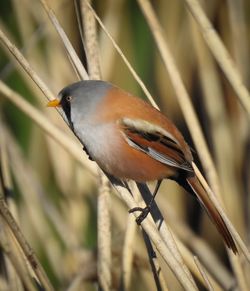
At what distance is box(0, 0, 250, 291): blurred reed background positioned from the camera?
3264mm

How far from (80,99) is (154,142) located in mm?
359

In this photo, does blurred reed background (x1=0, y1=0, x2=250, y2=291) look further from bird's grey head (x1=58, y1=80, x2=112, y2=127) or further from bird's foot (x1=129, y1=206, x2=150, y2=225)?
bird's foot (x1=129, y1=206, x2=150, y2=225)

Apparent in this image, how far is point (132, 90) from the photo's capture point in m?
3.69

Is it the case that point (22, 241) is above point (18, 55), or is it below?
below

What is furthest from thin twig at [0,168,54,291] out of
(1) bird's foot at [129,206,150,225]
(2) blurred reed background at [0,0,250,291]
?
(2) blurred reed background at [0,0,250,291]

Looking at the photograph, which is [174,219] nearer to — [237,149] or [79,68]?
[237,149]

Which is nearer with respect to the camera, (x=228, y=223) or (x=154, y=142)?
(x=228, y=223)

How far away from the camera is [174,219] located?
3473 mm

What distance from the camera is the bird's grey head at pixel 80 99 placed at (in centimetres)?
246

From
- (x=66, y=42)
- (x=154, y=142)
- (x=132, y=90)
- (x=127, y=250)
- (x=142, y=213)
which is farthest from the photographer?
(x=132, y=90)

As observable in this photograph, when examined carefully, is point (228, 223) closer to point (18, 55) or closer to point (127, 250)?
point (127, 250)

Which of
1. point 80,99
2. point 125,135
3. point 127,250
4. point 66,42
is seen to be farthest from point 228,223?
point 66,42

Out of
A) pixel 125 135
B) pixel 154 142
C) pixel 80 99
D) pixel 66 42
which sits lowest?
pixel 154 142

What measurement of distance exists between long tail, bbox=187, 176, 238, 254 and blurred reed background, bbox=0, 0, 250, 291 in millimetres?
678
